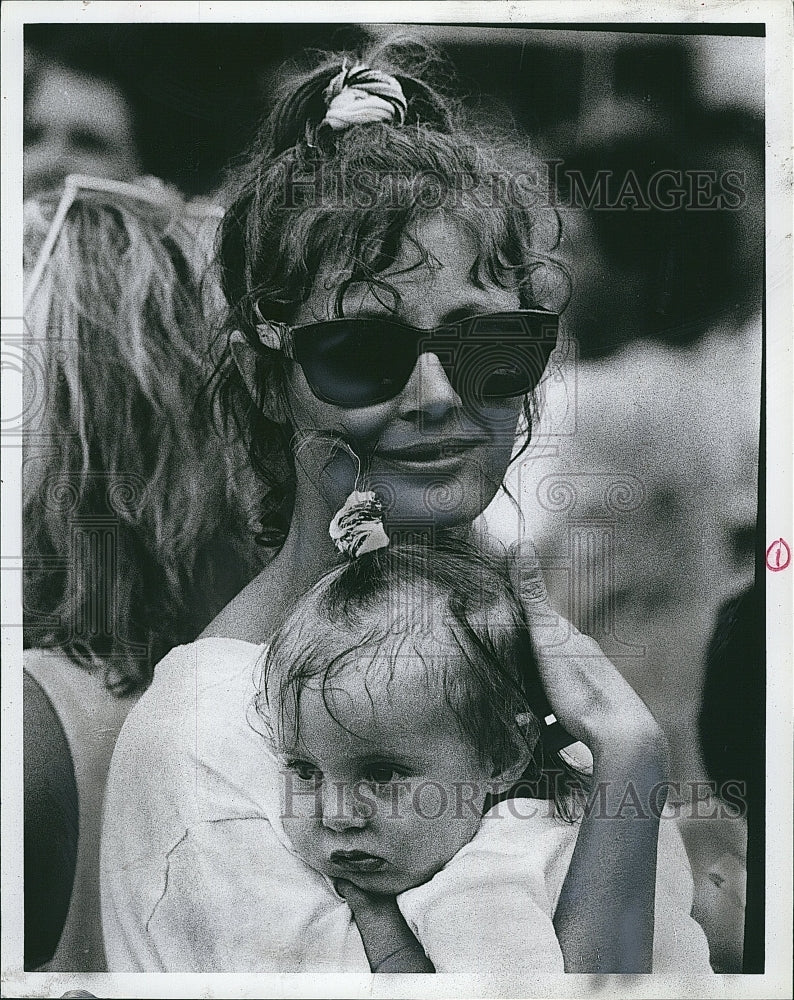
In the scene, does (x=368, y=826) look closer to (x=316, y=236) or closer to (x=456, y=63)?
→ (x=316, y=236)

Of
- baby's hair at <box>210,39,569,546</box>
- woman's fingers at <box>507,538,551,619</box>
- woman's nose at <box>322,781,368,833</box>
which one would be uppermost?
baby's hair at <box>210,39,569,546</box>

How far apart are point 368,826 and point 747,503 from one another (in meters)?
1.10

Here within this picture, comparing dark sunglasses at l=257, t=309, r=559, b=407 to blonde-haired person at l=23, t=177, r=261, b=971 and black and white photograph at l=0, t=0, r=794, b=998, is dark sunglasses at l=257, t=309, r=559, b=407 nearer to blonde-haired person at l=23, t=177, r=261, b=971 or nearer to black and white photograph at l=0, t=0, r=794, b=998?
black and white photograph at l=0, t=0, r=794, b=998

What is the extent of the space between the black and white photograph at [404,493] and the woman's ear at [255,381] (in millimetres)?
11

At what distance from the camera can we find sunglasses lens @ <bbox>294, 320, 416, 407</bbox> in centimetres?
189

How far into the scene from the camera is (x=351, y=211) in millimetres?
1909

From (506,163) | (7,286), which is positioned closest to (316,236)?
(506,163)

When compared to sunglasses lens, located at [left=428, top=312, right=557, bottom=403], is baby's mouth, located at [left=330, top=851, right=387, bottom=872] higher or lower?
lower

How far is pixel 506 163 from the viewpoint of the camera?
1918 mm

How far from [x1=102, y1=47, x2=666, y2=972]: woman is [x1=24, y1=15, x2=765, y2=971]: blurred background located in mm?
76

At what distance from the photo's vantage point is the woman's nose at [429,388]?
1895 mm

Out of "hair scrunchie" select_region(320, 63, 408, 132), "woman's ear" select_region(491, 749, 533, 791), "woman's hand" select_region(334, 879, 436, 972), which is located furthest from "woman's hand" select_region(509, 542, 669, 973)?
"hair scrunchie" select_region(320, 63, 408, 132)

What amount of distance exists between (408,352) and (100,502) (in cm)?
76

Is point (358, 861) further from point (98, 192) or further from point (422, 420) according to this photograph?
point (98, 192)
